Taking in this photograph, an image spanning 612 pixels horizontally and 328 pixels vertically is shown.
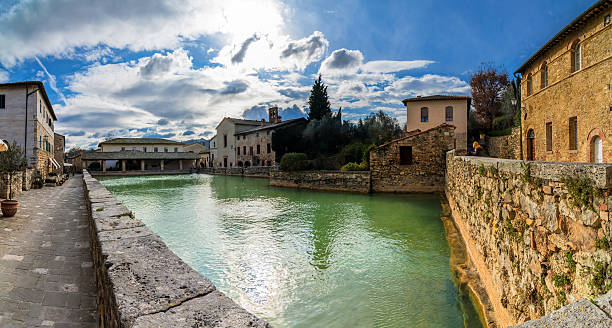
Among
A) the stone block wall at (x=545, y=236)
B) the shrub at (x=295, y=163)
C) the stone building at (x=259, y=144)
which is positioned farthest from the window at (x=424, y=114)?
the stone block wall at (x=545, y=236)

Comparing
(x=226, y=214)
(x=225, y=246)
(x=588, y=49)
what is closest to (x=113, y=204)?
(x=225, y=246)

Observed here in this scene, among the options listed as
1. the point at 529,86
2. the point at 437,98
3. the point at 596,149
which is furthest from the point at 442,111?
the point at 596,149

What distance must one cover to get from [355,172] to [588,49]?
11320 mm

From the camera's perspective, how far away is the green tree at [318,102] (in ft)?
122

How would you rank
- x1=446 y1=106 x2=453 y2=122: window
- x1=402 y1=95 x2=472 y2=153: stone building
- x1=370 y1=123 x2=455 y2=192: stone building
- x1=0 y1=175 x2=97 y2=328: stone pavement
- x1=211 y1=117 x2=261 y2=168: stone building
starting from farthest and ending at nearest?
1. x1=211 y1=117 x2=261 y2=168: stone building
2. x1=446 y1=106 x2=453 y2=122: window
3. x1=402 y1=95 x2=472 y2=153: stone building
4. x1=370 y1=123 x2=455 y2=192: stone building
5. x1=0 y1=175 x2=97 y2=328: stone pavement

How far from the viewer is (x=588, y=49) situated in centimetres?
1136

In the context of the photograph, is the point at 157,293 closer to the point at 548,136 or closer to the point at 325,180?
the point at 325,180

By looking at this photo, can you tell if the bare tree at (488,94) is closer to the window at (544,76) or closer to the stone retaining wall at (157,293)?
the window at (544,76)

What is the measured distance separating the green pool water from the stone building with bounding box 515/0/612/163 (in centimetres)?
712

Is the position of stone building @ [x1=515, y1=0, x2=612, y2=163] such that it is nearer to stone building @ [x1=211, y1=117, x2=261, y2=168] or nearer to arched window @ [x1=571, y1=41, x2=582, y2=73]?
arched window @ [x1=571, y1=41, x2=582, y2=73]

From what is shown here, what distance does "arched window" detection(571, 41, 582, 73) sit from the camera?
39.5 feet

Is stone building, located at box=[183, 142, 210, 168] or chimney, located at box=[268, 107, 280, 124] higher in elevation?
chimney, located at box=[268, 107, 280, 124]

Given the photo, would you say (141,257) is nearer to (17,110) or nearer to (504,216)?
(504,216)

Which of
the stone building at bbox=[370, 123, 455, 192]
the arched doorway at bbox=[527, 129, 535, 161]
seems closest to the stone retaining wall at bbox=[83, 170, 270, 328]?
the stone building at bbox=[370, 123, 455, 192]
